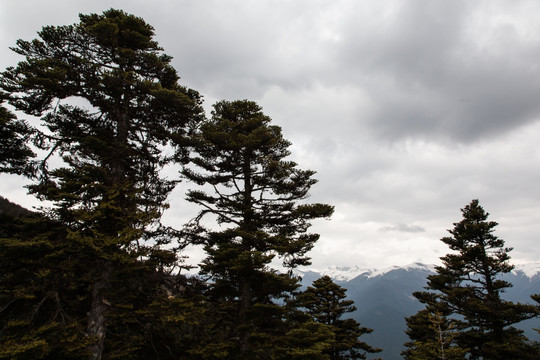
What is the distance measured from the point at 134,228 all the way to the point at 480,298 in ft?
87.7

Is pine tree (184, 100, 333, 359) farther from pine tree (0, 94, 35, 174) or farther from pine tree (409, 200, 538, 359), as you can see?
pine tree (409, 200, 538, 359)

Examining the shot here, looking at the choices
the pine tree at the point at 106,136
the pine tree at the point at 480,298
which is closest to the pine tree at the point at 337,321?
the pine tree at the point at 480,298

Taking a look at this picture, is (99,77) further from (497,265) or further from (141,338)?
(497,265)

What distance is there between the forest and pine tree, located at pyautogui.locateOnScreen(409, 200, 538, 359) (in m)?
1.24

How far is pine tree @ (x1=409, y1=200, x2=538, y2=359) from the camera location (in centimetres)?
2130

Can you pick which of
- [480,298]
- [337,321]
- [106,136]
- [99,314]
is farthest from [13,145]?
[480,298]

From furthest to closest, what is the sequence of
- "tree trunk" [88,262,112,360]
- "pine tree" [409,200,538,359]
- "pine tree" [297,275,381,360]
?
"pine tree" [297,275,381,360]
"pine tree" [409,200,538,359]
"tree trunk" [88,262,112,360]

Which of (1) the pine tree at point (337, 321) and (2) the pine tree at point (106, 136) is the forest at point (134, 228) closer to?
(2) the pine tree at point (106, 136)

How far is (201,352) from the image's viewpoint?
12977 mm

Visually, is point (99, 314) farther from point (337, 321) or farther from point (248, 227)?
point (337, 321)

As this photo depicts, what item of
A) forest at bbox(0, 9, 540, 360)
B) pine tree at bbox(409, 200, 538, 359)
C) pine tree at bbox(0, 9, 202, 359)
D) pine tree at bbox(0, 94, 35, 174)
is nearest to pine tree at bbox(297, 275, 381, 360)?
pine tree at bbox(409, 200, 538, 359)

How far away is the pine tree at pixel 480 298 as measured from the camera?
2130 centimetres

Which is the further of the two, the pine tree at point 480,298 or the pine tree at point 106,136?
the pine tree at point 480,298

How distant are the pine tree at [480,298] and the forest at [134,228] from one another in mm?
1236
